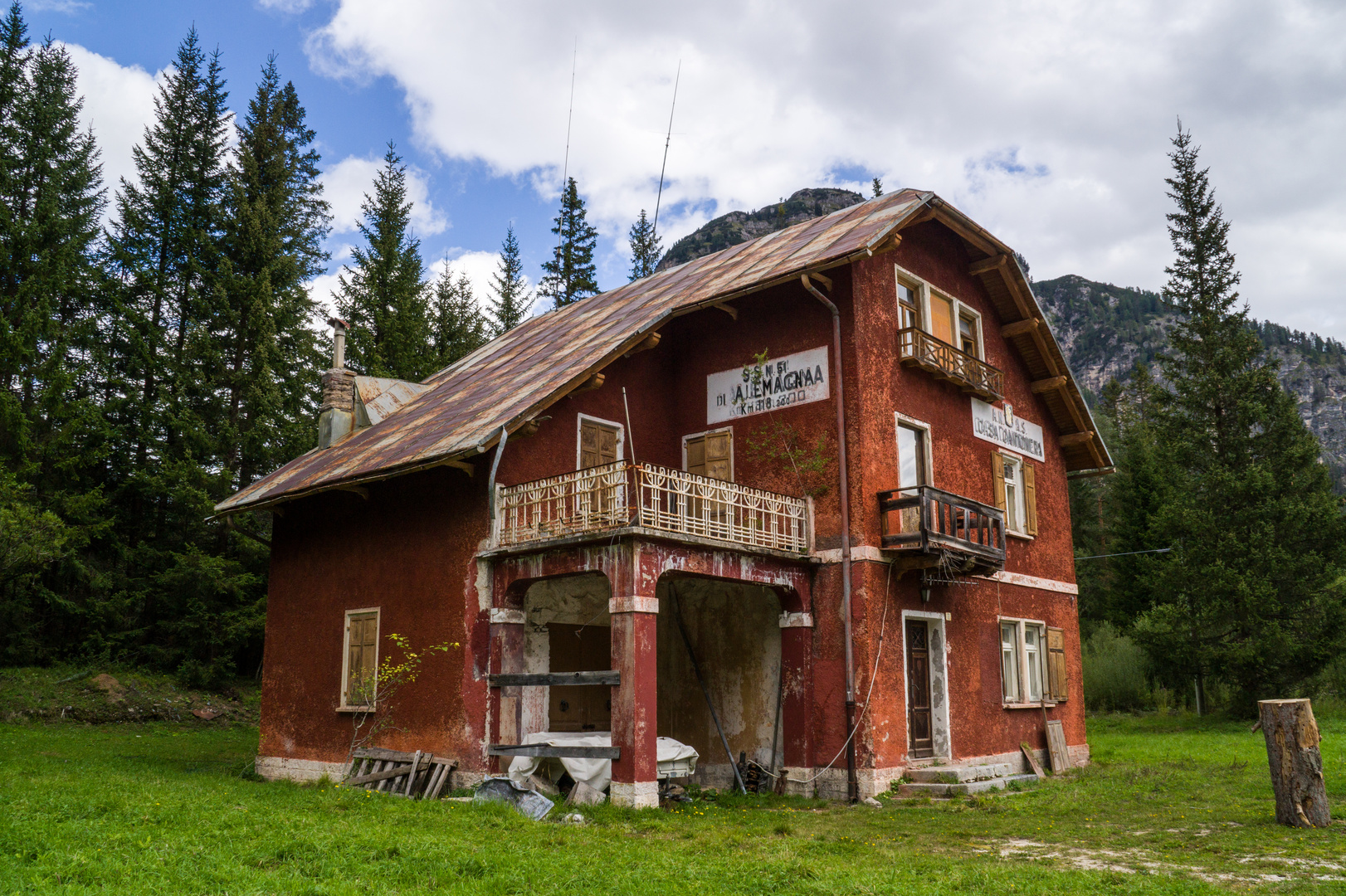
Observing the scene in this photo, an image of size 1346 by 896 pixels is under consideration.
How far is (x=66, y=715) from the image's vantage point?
23.5 meters

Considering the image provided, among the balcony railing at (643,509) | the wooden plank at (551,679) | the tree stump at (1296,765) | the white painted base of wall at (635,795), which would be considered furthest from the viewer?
the balcony railing at (643,509)

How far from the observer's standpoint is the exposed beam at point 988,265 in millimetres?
18875

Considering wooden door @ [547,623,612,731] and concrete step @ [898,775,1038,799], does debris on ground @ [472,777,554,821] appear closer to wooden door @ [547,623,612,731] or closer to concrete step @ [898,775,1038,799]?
wooden door @ [547,623,612,731]

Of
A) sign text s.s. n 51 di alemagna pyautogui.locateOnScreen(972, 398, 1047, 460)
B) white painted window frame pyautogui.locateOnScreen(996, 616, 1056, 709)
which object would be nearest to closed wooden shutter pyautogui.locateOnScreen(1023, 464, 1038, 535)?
sign text s.s. n 51 di alemagna pyautogui.locateOnScreen(972, 398, 1047, 460)

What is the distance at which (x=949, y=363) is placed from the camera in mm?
17562

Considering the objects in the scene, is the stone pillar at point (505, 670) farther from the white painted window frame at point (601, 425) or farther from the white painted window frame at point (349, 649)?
the white painted window frame at point (601, 425)

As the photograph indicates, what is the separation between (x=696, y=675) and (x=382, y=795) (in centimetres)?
542

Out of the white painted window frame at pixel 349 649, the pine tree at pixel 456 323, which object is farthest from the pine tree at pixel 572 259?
the white painted window frame at pixel 349 649

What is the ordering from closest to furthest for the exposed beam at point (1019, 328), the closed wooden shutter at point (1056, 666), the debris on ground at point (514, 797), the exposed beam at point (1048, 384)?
the debris on ground at point (514, 797) → the closed wooden shutter at point (1056, 666) → the exposed beam at point (1019, 328) → the exposed beam at point (1048, 384)

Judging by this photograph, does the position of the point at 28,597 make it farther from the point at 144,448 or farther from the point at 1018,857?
the point at 1018,857

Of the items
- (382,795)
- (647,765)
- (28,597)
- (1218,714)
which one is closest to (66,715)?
(28,597)

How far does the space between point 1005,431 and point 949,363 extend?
2.96 metres

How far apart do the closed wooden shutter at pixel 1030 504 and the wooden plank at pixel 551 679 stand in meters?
10.0

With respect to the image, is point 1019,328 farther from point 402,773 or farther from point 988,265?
point 402,773
